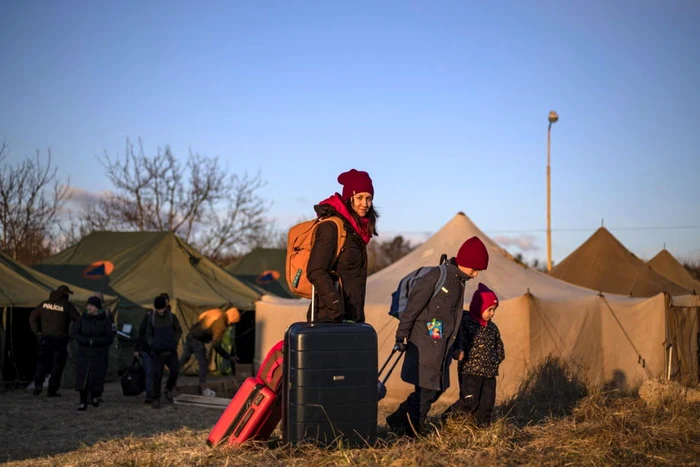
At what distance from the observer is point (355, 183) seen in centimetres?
513

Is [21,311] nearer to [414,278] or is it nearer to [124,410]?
[124,410]

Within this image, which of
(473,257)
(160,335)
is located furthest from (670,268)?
(473,257)

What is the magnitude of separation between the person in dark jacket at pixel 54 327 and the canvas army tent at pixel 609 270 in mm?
11374

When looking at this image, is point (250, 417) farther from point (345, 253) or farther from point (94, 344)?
point (94, 344)

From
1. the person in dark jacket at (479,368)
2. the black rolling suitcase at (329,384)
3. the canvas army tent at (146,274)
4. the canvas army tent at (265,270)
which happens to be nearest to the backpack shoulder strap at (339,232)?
the black rolling suitcase at (329,384)

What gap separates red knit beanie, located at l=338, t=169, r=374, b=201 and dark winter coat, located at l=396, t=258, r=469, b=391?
2.92ft

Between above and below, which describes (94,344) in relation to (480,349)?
below

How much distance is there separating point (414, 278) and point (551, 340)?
6.00m

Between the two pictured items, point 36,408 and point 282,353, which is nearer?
point 282,353

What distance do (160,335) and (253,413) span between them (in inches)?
265

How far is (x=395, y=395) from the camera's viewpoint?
38.5ft

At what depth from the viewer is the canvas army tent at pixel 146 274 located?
16828 millimetres

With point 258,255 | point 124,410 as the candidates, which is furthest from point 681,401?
point 258,255

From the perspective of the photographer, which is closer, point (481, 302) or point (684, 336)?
point (481, 302)
